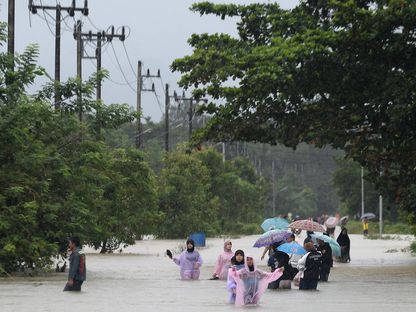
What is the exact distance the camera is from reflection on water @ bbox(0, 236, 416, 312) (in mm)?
23375

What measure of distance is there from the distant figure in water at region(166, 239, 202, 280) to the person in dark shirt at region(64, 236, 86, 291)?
21.0 ft

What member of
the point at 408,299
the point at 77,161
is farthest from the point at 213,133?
the point at 408,299

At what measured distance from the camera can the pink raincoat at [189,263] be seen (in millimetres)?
33406

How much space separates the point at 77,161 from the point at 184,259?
5.04 metres

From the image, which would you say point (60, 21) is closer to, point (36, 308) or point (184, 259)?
point (184, 259)

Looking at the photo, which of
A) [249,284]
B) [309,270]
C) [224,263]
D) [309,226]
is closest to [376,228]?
[309,226]

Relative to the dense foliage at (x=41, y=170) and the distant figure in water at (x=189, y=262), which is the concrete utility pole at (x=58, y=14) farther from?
the distant figure in water at (x=189, y=262)

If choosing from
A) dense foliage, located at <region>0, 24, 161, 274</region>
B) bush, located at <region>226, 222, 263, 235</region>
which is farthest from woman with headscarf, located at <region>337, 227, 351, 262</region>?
bush, located at <region>226, 222, 263, 235</region>

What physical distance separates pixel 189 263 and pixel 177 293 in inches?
236

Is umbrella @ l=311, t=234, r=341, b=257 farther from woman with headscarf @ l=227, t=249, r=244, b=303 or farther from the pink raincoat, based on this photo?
woman with headscarf @ l=227, t=249, r=244, b=303

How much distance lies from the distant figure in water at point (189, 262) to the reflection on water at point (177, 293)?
0.41 m

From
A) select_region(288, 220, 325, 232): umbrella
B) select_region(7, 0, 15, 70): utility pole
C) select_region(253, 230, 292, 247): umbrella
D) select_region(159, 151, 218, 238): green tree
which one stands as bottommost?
select_region(253, 230, 292, 247): umbrella

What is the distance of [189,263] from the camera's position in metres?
33.6

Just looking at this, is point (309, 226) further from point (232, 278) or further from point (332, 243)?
point (232, 278)
